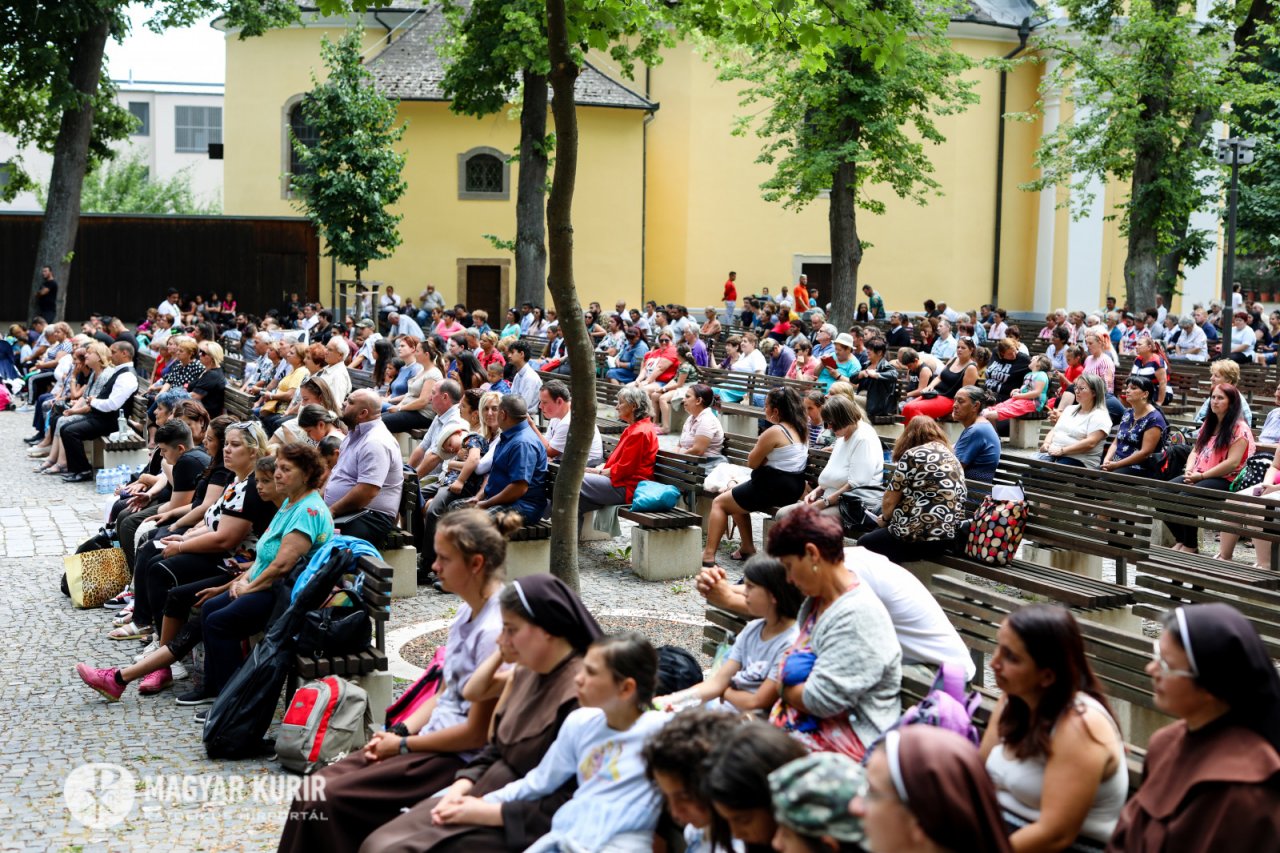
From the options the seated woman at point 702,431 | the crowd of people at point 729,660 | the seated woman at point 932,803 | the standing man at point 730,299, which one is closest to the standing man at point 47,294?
the standing man at point 730,299

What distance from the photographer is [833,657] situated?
483 centimetres

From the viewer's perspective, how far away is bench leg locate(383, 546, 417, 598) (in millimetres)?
10211

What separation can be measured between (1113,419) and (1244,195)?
1120 inches

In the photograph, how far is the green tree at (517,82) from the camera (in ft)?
90.4

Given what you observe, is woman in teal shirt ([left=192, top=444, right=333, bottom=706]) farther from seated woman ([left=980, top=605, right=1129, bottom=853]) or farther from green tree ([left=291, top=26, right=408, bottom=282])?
green tree ([left=291, top=26, right=408, bottom=282])

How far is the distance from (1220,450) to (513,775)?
8.10 m

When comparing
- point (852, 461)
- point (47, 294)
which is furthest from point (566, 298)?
point (47, 294)

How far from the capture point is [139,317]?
39625 millimetres

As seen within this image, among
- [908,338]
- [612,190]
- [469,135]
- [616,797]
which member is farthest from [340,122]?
[616,797]

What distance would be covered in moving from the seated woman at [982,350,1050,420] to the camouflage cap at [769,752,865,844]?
12.6 m

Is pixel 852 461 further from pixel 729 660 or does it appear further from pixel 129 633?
pixel 129 633

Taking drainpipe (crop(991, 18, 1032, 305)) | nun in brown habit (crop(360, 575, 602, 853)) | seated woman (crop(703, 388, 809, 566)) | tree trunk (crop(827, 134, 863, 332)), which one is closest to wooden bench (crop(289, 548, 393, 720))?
nun in brown habit (crop(360, 575, 602, 853))

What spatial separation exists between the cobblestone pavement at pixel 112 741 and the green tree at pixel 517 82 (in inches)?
710

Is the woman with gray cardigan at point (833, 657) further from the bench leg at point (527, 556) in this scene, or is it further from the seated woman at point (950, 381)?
the seated woman at point (950, 381)
